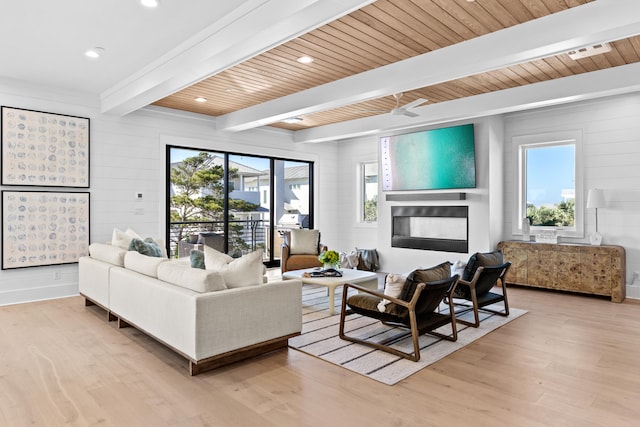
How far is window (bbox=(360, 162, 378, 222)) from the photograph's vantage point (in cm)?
902

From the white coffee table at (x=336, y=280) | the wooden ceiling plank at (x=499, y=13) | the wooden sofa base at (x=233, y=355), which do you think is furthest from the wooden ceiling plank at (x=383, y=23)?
the wooden sofa base at (x=233, y=355)

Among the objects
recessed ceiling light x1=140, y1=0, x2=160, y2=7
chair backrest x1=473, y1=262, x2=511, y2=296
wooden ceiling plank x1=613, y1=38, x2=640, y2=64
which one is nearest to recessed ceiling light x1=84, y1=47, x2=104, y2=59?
recessed ceiling light x1=140, y1=0, x2=160, y2=7

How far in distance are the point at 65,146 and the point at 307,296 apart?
3952 millimetres

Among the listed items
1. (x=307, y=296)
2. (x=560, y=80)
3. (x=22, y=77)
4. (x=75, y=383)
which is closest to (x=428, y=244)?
(x=307, y=296)

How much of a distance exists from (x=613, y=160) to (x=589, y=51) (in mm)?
2487

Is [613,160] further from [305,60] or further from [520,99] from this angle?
[305,60]

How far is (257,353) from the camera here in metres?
3.48

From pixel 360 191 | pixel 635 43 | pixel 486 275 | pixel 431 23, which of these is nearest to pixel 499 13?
pixel 431 23

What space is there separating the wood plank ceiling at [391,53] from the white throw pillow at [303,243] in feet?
7.60

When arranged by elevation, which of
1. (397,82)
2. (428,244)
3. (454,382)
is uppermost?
(397,82)

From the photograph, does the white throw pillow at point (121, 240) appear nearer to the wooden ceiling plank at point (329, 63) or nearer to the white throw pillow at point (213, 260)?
the white throw pillow at point (213, 260)

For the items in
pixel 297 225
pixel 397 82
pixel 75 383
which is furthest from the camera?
pixel 297 225

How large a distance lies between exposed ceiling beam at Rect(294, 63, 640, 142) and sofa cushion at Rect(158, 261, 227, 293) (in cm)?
446

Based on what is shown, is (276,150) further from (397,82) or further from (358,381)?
(358,381)
